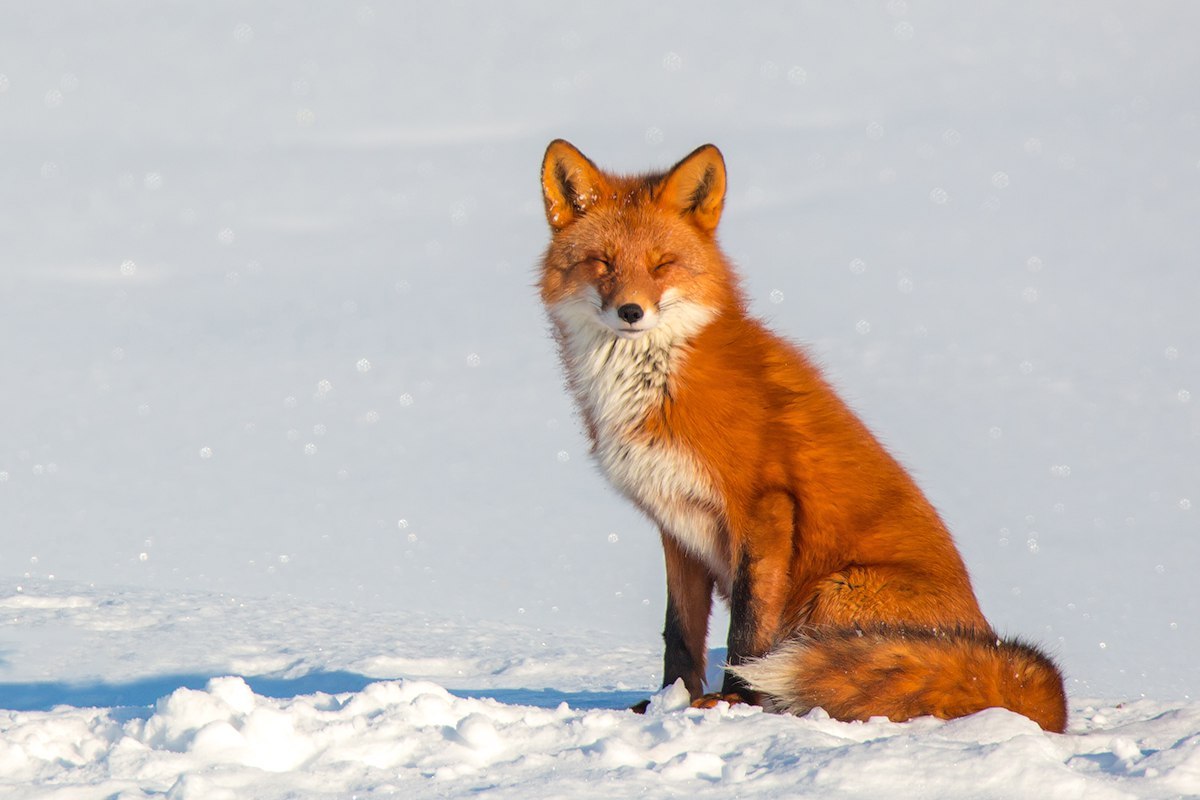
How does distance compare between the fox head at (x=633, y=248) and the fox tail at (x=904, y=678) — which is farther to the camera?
the fox head at (x=633, y=248)

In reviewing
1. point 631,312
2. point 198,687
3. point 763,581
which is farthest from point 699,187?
point 198,687

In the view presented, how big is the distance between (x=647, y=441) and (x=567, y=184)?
99 cm

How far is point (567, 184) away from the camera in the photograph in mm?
4051

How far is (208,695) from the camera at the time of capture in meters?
2.86

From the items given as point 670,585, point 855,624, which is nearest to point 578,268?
point 670,585

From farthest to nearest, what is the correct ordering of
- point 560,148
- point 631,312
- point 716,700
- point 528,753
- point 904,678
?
point 560,148, point 631,312, point 716,700, point 904,678, point 528,753

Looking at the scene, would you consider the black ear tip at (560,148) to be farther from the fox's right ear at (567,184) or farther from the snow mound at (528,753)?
the snow mound at (528,753)

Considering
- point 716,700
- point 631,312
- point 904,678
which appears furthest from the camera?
point 631,312

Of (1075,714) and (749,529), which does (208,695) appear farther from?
(1075,714)

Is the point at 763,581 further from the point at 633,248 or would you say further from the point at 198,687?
the point at 198,687

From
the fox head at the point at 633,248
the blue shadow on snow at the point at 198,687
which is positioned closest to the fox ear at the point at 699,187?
the fox head at the point at 633,248

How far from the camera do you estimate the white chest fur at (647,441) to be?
3.58 metres

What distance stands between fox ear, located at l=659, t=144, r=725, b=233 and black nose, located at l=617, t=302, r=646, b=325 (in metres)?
0.57

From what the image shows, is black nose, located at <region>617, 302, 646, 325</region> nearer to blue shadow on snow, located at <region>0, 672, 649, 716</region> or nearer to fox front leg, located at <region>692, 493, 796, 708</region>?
fox front leg, located at <region>692, 493, 796, 708</region>
